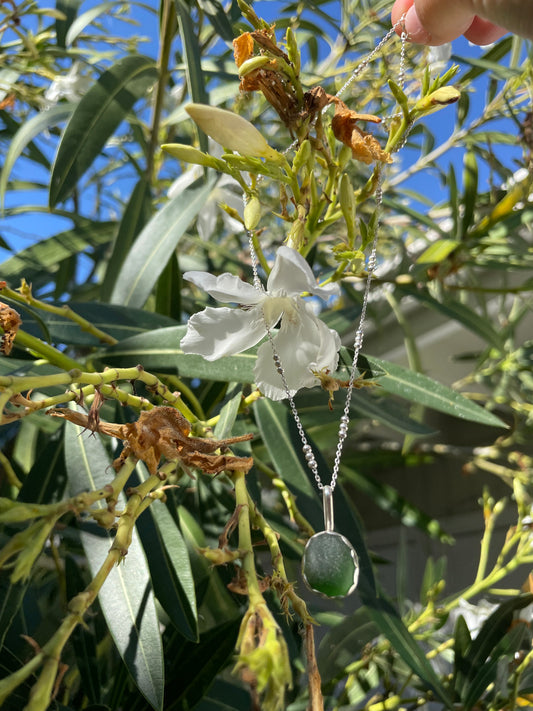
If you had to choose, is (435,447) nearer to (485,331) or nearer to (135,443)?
(485,331)

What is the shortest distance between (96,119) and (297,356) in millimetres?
601

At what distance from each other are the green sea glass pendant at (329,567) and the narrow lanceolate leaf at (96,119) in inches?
25.4

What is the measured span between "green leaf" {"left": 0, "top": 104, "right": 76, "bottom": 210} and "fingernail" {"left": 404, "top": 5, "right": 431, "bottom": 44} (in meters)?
0.65

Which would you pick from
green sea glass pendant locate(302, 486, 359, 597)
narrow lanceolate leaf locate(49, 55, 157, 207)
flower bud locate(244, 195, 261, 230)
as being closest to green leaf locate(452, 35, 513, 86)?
narrow lanceolate leaf locate(49, 55, 157, 207)

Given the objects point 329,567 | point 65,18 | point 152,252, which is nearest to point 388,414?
point 329,567

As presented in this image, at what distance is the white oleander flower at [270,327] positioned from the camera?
1.75 ft

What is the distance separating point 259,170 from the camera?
56 cm

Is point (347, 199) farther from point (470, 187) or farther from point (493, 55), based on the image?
point (493, 55)

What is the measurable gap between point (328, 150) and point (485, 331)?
78cm

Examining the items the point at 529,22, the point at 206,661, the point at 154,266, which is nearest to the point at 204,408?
the point at 154,266

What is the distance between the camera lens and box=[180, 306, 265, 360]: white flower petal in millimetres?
569

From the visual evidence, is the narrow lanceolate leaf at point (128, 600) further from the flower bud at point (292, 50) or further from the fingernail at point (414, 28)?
the fingernail at point (414, 28)

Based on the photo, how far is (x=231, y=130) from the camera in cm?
54

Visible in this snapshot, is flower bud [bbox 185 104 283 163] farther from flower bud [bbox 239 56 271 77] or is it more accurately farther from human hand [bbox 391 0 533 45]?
human hand [bbox 391 0 533 45]
